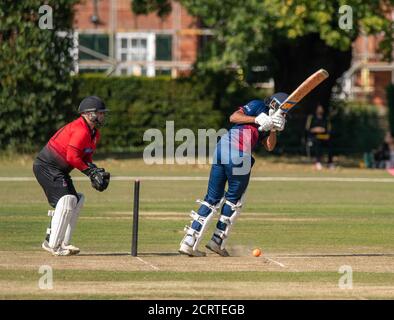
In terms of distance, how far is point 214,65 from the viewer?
34.7m

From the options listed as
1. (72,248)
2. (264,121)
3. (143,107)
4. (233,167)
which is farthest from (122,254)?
(143,107)

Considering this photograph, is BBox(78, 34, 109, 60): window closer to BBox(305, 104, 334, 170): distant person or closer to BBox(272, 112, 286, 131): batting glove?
BBox(305, 104, 334, 170): distant person

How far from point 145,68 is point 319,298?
37516mm

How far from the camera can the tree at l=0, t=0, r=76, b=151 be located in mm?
32250

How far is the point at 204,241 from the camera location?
1644cm

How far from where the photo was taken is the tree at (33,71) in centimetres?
3225

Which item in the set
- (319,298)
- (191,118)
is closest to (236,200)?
(319,298)

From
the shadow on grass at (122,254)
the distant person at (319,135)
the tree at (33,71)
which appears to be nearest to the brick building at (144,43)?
the distant person at (319,135)

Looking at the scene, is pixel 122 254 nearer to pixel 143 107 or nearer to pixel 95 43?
pixel 143 107

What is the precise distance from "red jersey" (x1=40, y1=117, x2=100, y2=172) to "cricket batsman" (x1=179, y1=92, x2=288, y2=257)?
1428 mm

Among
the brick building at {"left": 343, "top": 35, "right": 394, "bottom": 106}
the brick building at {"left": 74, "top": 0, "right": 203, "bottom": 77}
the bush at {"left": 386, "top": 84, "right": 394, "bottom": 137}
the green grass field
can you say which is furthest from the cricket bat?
the brick building at {"left": 343, "top": 35, "right": 394, "bottom": 106}

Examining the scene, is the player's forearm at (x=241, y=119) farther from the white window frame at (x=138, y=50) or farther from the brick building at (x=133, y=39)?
the white window frame at (x=138, y=50)

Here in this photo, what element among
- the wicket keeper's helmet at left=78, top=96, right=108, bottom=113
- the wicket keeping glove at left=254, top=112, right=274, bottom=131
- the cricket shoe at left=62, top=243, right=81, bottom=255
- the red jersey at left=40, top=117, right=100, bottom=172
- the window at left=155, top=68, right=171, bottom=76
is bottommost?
the cricket shoe at left=62, top=243, right=81, bottom=255

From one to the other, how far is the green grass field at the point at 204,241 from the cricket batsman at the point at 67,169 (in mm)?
339
